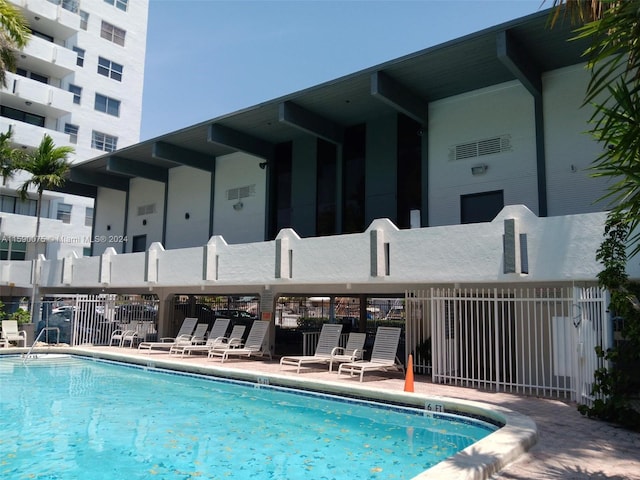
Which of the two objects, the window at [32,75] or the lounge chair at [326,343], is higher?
the window at [32,75]

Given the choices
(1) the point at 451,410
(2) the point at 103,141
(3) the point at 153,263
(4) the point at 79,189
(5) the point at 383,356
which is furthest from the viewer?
(2) the point at 103,141

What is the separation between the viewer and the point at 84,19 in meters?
35.8

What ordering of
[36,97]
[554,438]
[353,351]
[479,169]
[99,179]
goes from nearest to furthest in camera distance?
[554,438] → [353,351] → [479,169] → [99,179] → [36,97]

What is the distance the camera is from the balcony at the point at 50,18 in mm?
32062

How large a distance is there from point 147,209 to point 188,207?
3.39m

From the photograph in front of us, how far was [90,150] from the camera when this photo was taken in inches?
1399

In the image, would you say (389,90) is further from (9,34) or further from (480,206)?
(9,34)

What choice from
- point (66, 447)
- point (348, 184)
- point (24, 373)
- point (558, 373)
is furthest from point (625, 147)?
point (24, 373)

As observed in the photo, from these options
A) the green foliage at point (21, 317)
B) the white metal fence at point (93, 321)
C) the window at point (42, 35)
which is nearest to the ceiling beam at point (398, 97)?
the white metal fence at point (93, 321)

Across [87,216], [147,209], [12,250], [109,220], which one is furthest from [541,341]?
[87,216]

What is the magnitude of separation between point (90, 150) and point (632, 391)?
34.9 meters

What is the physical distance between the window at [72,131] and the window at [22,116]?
1.40 metres

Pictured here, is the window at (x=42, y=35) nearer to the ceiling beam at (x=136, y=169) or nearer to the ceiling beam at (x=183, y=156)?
the ceiling beam at (x=136, y=169)

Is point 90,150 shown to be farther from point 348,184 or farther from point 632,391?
point 632,391
